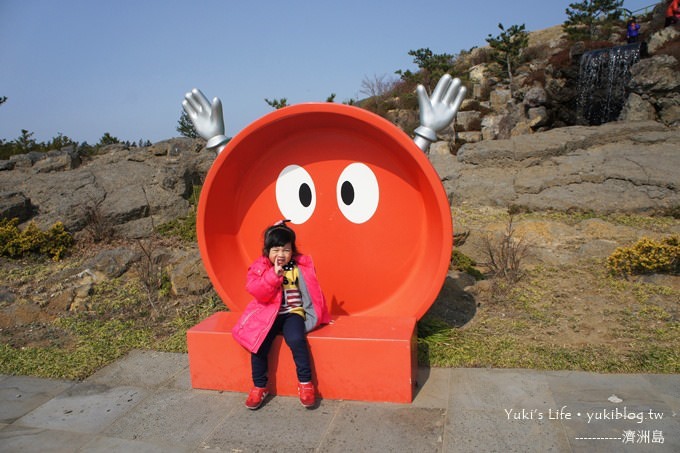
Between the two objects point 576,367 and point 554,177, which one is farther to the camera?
point 554,177

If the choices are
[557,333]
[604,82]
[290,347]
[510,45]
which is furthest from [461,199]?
[510,45]

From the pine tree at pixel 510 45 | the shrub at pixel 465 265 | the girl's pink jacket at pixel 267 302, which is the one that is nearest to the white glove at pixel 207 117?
the girl's pink jacket at pixel 267 302

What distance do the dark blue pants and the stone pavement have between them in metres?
0.19

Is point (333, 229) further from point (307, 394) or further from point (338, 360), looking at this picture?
point (307, 394)

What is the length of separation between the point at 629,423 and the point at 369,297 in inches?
68.7

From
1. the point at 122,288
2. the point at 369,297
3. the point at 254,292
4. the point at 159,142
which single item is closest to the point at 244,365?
the point at 254,292

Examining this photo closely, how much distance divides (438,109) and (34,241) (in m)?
5.61

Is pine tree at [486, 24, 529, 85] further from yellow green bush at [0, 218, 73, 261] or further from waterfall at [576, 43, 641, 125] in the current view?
yellow green bush at [0, 218, 73, 261]

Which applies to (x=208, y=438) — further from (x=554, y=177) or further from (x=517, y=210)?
(x=554, y=177)

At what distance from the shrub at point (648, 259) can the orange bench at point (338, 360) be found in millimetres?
2700

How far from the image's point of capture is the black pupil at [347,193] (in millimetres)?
3652

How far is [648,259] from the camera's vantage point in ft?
15.5

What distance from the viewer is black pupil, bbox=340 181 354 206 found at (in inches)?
144

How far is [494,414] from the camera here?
109 inches
